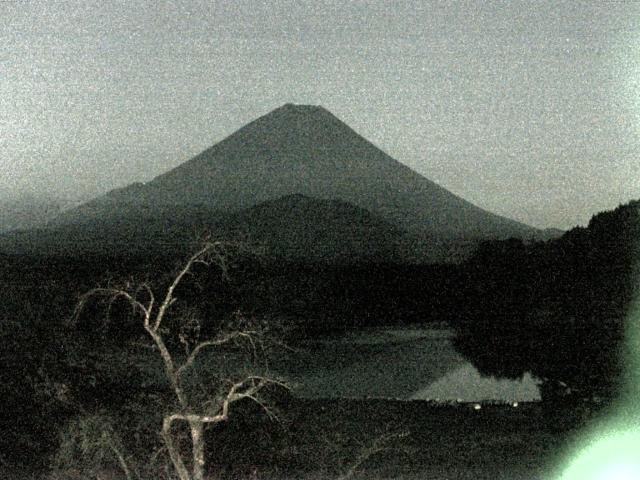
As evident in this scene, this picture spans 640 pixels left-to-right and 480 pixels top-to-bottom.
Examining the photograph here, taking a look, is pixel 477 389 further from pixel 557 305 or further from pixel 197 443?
pixel 197 443

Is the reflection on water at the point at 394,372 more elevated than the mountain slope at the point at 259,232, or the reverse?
the mountain slope at the point at 259,232

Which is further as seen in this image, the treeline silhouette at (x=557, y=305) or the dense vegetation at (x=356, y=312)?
the treeline silhouette at (x=557, y=305)

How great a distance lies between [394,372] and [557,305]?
9193mm

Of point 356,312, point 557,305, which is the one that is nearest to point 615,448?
point 557,305

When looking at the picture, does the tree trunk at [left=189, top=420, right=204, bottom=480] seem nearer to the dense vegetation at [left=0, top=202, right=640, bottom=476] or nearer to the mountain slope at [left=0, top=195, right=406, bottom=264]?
the dense vegetation at [left=0, top=202, right=640, bottom=476]

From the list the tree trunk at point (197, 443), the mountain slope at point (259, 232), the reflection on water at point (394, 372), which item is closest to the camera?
the tree trunk at point (197, 443)

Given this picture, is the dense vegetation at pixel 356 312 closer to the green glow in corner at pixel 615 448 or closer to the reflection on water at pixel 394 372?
the reflection on water at pixel 394 372

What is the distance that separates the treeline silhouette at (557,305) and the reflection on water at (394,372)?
2.22 feet

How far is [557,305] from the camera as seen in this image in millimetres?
24875

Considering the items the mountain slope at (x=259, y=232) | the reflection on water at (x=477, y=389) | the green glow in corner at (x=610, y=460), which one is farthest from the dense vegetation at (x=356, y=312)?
the mountain slope at (x=259, y=232)

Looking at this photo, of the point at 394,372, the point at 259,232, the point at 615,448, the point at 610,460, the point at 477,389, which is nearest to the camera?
the point at 610,460

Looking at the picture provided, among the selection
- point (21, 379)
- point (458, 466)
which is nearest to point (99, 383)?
point (21, 379)

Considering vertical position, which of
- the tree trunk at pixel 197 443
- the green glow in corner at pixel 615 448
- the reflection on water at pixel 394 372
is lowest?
the reflection on water at pixel 394 372

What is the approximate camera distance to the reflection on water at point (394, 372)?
49.0 ft
